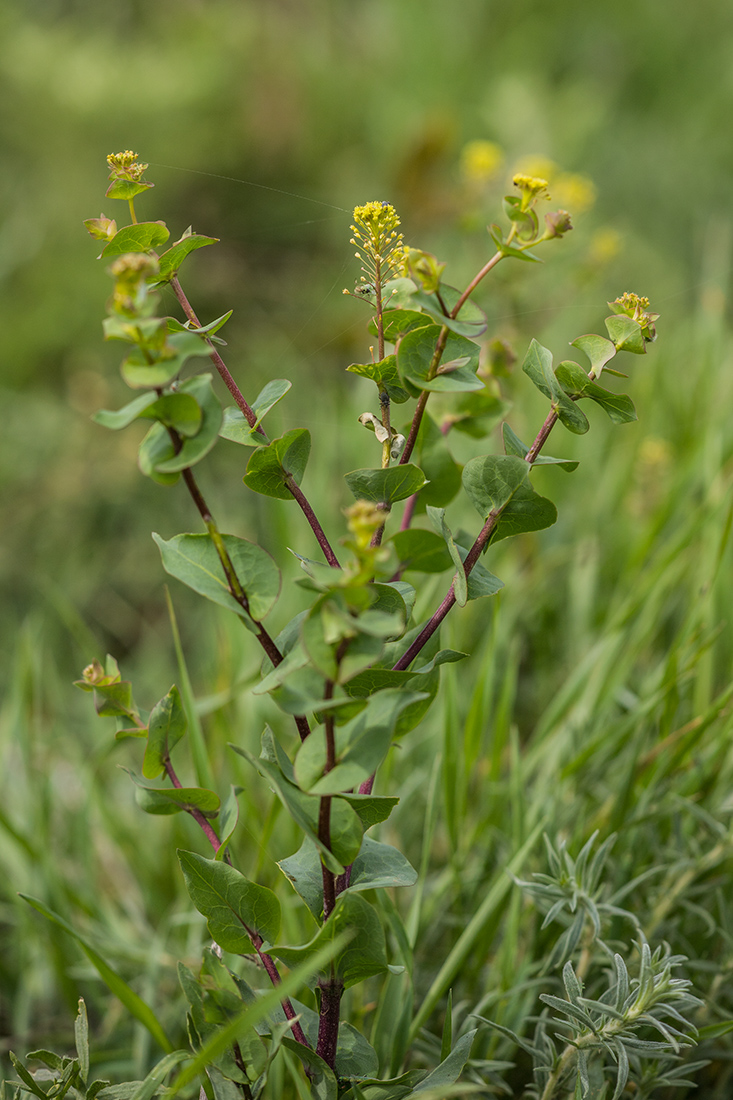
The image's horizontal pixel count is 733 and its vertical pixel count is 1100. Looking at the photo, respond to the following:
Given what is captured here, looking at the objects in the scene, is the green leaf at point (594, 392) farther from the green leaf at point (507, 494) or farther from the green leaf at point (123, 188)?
the green leaf at point (123, 188)

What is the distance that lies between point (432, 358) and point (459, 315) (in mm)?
21

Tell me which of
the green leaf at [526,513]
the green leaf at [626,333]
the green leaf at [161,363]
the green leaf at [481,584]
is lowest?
the green leaf at [481,584]

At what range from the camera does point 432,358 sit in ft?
1.08

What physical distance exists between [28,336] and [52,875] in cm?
150

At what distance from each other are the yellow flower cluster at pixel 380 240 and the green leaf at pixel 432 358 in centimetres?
3

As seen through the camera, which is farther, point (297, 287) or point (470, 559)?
point (297, 287)

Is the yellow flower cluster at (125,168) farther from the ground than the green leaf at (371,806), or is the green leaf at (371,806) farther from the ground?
the yellow flower cluster at (125,168)

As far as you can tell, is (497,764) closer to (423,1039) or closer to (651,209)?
(423,1039)

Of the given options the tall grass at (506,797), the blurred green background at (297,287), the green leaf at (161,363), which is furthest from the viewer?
the blurred green background at (297,287)

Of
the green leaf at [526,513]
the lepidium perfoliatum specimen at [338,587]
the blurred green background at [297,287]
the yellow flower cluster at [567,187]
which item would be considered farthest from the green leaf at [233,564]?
the yellow flower cluster at [567,187]

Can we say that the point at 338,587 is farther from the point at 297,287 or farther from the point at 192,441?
the point at 297,287

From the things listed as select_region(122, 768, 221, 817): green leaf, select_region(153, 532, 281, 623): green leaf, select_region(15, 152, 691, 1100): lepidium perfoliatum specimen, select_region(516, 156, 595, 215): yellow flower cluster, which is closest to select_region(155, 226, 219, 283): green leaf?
select_region(15, 152, 691, 1100): lepidium perfoliatum specimen

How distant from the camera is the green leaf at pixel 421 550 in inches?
12.3

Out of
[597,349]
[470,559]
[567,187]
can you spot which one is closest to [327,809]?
[470,559]
